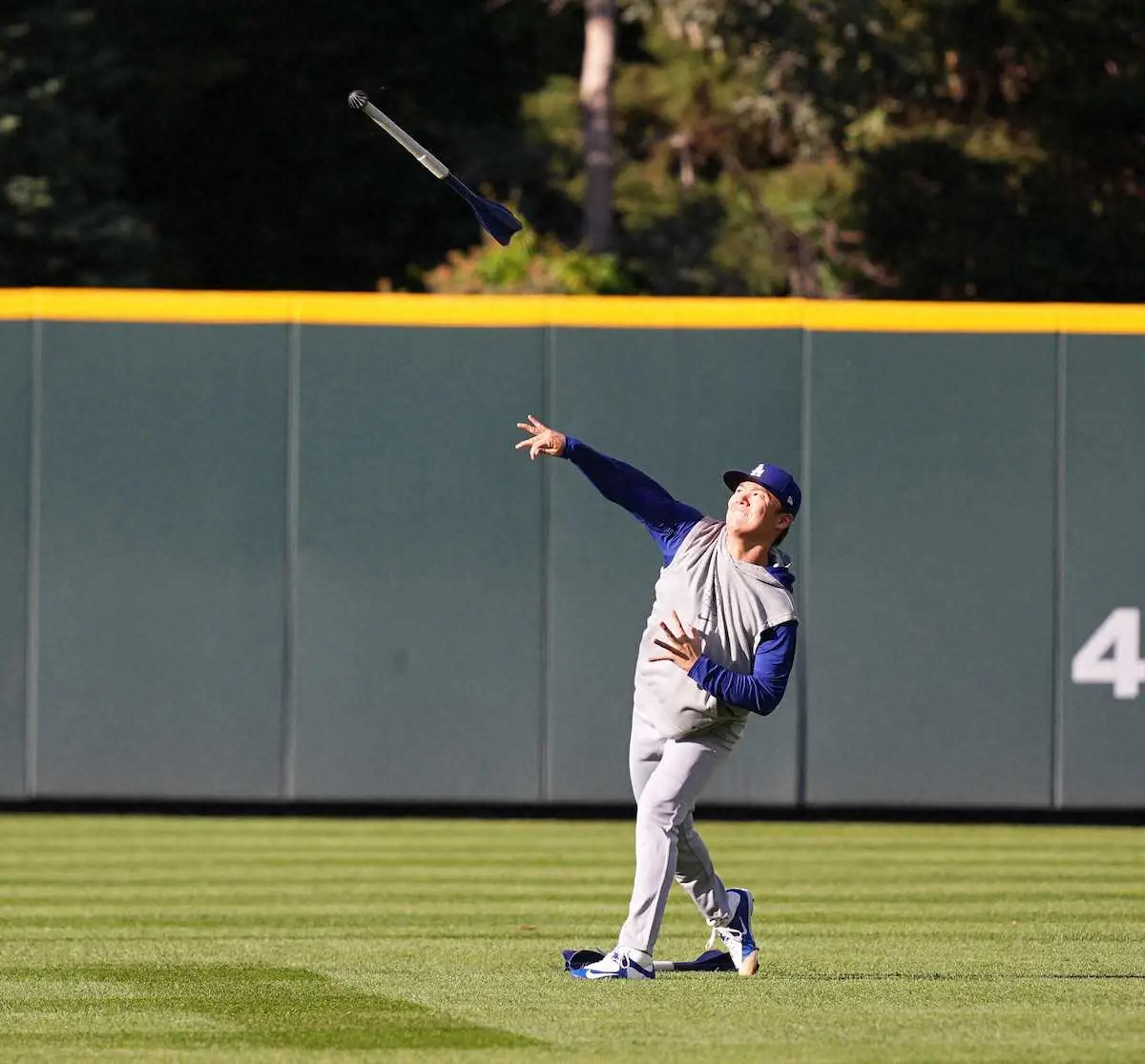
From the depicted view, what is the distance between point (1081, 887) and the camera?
11.5 m

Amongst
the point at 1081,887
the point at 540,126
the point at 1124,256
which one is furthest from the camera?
the point at 540,126

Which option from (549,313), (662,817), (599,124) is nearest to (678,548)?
(662,817)

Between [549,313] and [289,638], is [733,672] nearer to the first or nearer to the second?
[549,313]

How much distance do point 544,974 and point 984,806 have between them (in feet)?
22.5

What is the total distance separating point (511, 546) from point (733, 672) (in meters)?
6.84

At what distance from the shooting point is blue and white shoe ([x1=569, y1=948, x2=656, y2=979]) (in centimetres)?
807

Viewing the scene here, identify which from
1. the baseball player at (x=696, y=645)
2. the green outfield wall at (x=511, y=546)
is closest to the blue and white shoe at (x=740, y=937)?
the baseball player at (x=696, y=645)

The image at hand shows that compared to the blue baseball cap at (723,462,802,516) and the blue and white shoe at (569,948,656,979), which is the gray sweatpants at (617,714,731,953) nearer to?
the blue and white shoe at (569,948,656,979)

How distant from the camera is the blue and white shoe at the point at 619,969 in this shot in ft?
26.5

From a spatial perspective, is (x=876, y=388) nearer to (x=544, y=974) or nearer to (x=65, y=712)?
(x=65, y=712)

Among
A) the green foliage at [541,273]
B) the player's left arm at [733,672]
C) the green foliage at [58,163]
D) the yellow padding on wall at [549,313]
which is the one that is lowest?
the player's left arm at [733,672]

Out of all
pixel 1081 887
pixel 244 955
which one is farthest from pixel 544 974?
pixel 1081 887

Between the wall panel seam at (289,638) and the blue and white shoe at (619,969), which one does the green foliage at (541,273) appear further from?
the blue and white shoe at (619,969)

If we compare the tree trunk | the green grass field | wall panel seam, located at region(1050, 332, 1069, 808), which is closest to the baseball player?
the green grass field
